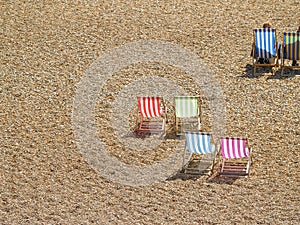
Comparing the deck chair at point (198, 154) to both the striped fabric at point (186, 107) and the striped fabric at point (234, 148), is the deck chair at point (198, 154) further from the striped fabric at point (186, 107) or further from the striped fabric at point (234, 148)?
the striped fabric at point (186, 107)

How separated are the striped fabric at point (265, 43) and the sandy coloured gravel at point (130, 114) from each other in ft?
1.29

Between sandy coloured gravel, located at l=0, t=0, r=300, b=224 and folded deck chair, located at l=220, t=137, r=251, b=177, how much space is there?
166 mm

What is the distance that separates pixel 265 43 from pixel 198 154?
9.50 feet

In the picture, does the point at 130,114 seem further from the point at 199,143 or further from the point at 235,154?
the point at 235,154

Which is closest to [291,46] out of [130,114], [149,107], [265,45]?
[265,45]

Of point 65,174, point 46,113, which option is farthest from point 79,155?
point 46,113

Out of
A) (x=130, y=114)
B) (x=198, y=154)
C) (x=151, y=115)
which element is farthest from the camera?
(x=130, y=114)

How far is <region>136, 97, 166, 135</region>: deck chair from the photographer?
11.9 m

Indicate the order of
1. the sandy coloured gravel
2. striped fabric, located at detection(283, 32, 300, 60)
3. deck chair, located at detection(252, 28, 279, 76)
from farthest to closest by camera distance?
deck chair, located at detection(252, 28, 279, 76) → striped fabric, located at detection(283, 32, 300, 60) → the sandy coloured gravel

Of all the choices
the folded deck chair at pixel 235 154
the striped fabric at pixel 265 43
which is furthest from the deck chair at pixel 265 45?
the folded deck chair at pixel 235 154

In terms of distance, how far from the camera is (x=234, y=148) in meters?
10.9

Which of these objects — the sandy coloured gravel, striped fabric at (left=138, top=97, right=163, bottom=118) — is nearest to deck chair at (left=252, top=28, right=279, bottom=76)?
the sandy coloured gravel

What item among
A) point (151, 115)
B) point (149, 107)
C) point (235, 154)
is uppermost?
point (149, 107)

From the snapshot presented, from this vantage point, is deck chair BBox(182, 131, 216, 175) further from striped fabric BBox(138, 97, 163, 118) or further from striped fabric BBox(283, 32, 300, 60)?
striped fabric BBox(283, 32, 300, 60)
